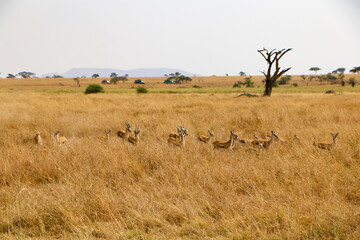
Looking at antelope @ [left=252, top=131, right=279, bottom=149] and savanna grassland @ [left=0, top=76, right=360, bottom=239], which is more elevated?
antelope @ [left=252, top=131, right=279, bottom=149]

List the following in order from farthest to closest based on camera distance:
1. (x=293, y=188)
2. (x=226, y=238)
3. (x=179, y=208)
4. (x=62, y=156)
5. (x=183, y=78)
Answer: (x=183, y=78) < (x=62, y=156) < (x=293, y=188) < (x=179, y=208) < (x=226, y=238)

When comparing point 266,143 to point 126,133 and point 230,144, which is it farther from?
point 126,133

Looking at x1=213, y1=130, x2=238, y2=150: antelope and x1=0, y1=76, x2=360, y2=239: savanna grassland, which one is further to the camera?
x1=213, y1=130, x2=238, y2=150: antelope

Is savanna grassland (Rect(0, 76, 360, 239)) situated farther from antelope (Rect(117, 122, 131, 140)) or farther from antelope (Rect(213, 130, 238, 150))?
antelope (Rect(117, 122, 131, 140))

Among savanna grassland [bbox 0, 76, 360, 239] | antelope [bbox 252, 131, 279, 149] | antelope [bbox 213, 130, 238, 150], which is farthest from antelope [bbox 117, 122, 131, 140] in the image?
antelope [bbox 252, 131, 279, 149]

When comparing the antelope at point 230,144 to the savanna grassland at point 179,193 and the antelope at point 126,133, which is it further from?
the antelope at point 126,133

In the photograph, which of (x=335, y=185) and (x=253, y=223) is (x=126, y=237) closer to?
(x=253, y=223)

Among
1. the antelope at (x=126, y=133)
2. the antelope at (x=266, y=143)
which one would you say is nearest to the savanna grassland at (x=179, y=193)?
the antelope at (x=266, y=143)

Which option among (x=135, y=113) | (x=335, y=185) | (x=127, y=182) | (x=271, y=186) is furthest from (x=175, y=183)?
(x=135, y=113)

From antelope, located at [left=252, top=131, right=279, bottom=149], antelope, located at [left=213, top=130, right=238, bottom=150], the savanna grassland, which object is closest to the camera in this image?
the savanna grassland

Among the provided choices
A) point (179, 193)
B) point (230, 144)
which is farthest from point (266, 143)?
point (179, 193)

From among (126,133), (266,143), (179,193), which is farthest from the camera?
(126,133)

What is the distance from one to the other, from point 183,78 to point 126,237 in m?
91.2

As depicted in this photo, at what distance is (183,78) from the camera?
308 ft
